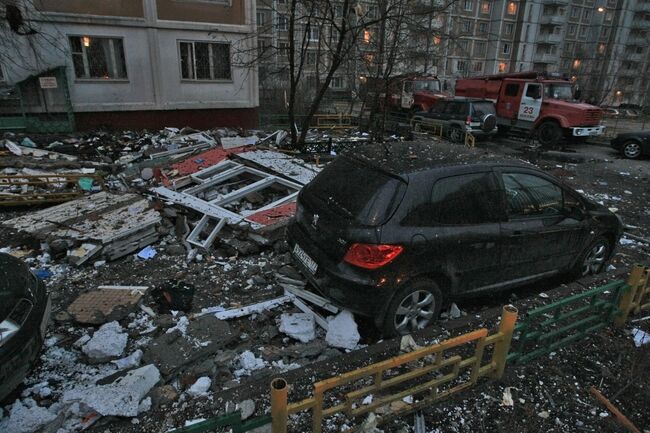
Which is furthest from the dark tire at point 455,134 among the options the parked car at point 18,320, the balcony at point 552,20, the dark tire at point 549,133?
the balcony at point 552,20

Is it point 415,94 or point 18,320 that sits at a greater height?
point 415,94

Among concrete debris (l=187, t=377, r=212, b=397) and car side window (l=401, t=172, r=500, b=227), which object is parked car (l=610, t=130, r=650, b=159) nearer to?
car side window (l=401, t=172, r=500, b=227)

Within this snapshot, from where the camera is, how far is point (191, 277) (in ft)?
16.1

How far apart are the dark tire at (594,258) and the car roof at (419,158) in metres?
1.50

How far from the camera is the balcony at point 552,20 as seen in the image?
5269 centimetres

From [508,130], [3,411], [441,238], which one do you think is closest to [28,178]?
[3,411]

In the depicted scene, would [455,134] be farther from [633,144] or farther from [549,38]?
[549,38]

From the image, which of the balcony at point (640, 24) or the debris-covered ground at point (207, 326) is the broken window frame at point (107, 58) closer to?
the debris-covered ground at point (207, 326)

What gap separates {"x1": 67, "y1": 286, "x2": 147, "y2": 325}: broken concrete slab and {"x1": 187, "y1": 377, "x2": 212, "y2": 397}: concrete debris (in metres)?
1.37

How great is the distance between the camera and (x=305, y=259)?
3.85m

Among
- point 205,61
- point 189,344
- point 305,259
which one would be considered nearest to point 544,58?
point 205,61

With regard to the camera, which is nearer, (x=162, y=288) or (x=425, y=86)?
(x=162, y=288)

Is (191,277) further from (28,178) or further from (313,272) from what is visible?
(28,178)

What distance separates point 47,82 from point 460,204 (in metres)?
14.0
